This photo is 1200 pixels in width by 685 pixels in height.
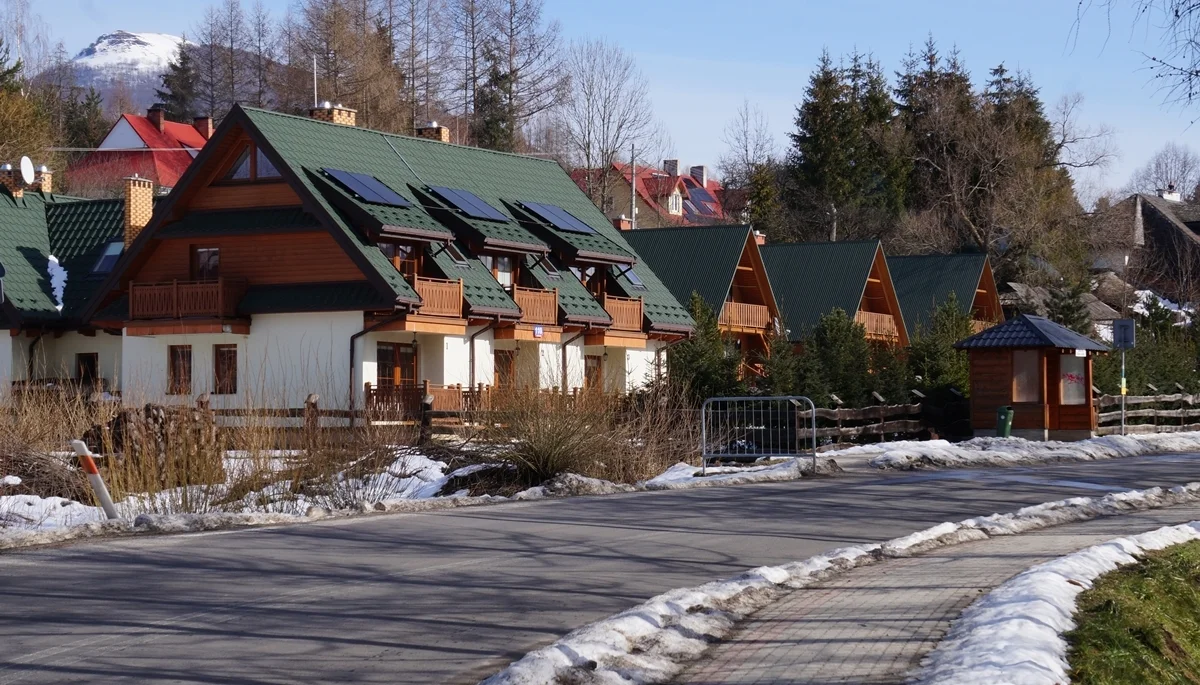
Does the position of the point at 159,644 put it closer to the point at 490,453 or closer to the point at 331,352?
the point at 490,453

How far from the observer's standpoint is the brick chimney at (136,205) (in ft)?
150

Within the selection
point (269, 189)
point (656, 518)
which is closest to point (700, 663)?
point (656, 518)

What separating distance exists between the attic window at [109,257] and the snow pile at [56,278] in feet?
3.20

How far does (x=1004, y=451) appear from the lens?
2822 cm

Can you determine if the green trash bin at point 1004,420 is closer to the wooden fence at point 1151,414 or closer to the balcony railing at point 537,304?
the wooden fence at point 1151,414

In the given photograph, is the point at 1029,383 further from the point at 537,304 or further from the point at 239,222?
the point at 239,222

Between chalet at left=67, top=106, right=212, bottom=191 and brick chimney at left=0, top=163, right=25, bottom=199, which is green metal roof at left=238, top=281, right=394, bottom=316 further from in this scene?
chalet at left=67, top=106, right=212, bottom=191

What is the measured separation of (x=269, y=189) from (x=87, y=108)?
A: 56149 mm

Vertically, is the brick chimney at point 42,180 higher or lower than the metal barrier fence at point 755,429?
higher

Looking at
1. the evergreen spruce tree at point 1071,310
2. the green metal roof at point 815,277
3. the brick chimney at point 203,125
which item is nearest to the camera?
the evergreen spruce tree at point 1071,310

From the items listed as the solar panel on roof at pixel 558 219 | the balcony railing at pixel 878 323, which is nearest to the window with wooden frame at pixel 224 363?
the solar panel on roof at pixel 558 219

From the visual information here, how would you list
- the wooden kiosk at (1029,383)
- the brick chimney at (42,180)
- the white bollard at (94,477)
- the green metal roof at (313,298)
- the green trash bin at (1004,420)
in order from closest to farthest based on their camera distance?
the white bollard at (94,477)
the green trash bin at (1004,420)
the wooden kiosk at (1029,383)
the green metal roof at (313,298)
the brick chimney at (42,180)

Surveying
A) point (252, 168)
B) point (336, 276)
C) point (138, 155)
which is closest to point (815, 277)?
point (336, 276)

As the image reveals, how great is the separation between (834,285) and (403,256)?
22431 millimetres
